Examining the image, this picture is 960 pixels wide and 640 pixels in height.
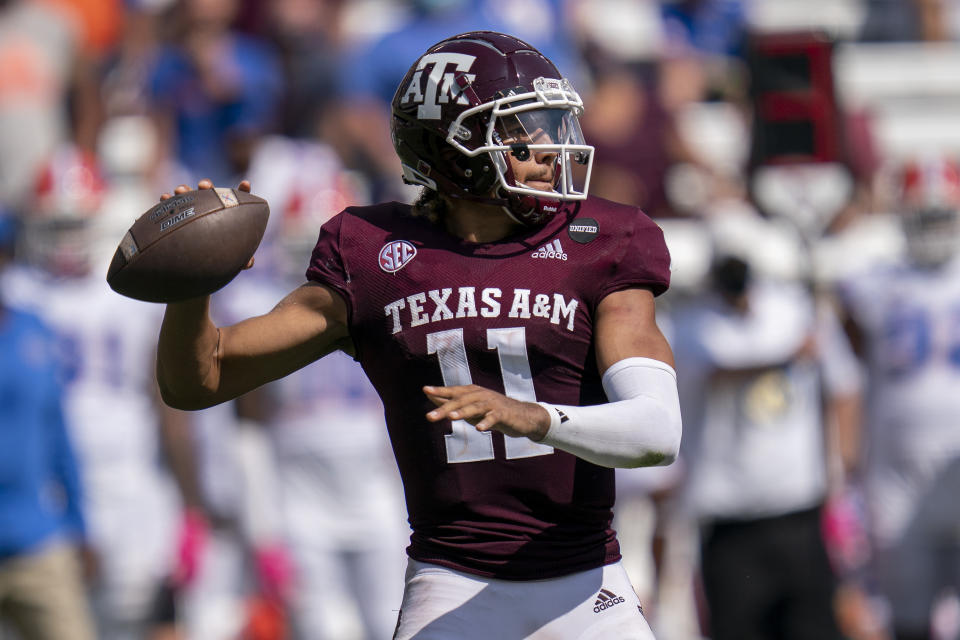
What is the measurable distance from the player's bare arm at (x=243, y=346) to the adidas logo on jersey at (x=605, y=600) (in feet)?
2.45

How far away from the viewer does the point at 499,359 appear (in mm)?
3186

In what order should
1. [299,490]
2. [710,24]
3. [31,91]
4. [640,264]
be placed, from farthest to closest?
[710,24] < [31,91] < [299,490] < [640,264]

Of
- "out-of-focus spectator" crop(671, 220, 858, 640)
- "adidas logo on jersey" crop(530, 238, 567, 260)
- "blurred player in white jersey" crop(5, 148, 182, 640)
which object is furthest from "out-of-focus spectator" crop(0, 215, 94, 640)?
"adidas logo on jersey" crop(530, 238, 567, 260)

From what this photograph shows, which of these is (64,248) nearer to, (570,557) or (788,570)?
(788,570)

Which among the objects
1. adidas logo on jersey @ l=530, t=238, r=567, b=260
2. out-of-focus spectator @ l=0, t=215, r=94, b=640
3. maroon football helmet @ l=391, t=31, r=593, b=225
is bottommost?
out-of-focus spectator @ l=0, t=215, r=94, b=640

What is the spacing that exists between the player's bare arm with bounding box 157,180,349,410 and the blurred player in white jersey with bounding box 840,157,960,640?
4003 mm

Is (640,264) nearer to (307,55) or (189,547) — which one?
(189,547)

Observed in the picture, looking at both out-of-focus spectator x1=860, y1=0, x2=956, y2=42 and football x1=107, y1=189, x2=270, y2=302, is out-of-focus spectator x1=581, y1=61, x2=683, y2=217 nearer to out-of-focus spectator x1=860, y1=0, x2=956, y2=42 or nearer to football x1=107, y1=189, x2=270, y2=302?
out-of-focus spectator x1=860, y1=0, x2=956, y2=42

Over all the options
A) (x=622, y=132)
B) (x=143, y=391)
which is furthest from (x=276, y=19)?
(x=143, y=391)

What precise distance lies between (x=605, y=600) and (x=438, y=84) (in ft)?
3.63

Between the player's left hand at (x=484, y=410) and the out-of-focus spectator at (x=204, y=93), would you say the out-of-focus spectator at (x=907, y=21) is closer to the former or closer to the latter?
the out-of-focus spectator at (x=204, y=93)

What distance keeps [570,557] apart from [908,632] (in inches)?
155

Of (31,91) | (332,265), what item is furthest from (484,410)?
(31,91)

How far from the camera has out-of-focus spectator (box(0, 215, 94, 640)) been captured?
6.06 meters
